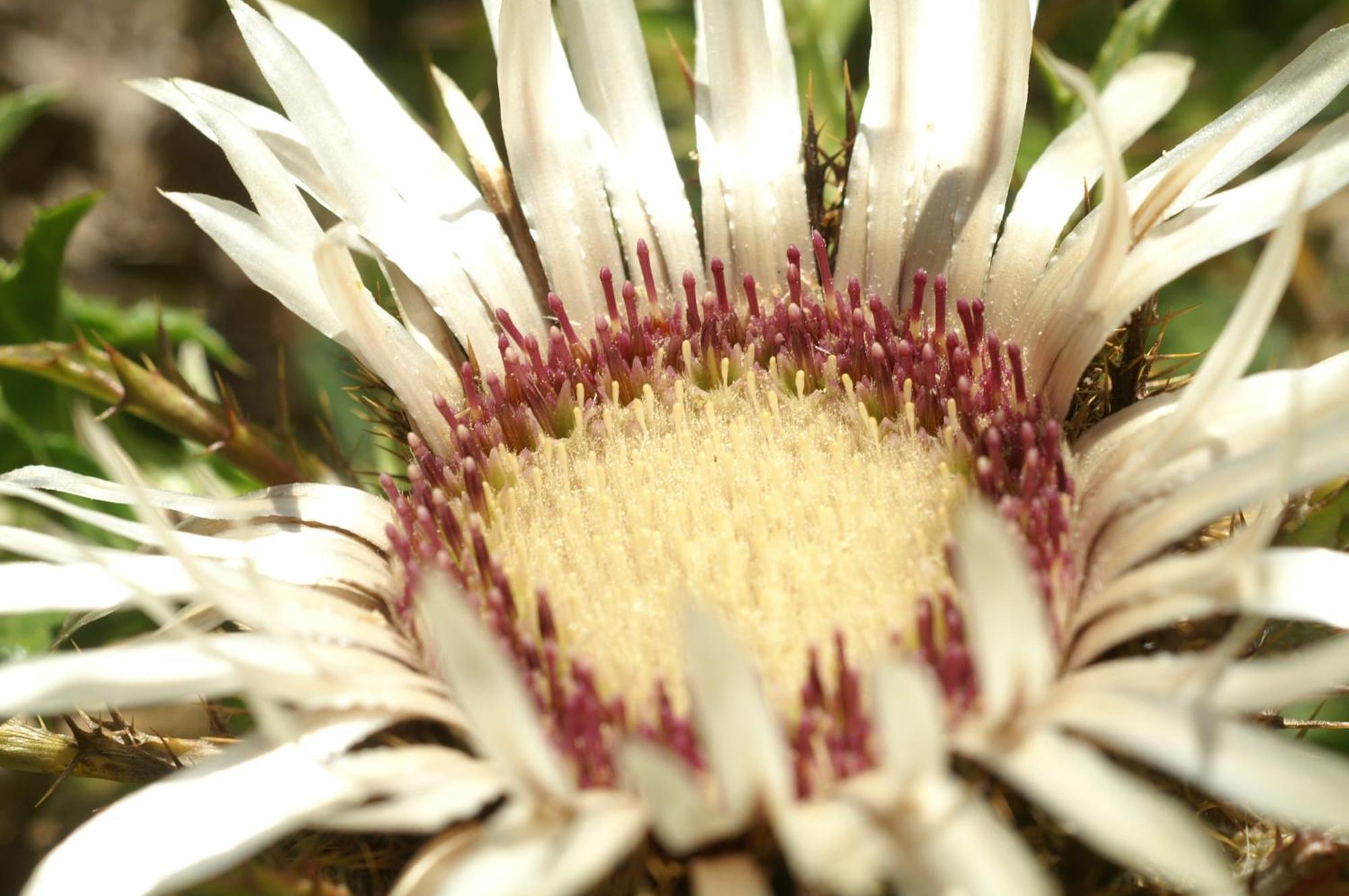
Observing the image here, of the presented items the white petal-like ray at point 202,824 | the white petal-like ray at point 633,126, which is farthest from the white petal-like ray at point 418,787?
the white petal-like ray at point 633,126

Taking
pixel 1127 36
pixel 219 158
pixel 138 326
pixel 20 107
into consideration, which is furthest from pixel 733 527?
pixel 219 158

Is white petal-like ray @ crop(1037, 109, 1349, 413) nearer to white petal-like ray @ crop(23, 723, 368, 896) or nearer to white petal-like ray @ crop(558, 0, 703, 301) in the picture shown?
white petal-like ray @ crop(558, 0, 703, 301)

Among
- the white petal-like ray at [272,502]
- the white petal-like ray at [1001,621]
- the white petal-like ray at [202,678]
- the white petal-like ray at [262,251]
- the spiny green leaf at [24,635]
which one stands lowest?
the white petal-like ray at [1001,621]

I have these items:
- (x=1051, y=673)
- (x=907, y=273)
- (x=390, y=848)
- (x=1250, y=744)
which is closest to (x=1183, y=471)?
(x=1051, y=673)

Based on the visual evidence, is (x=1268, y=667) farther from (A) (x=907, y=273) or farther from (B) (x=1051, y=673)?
(A) (x=907, y=273)

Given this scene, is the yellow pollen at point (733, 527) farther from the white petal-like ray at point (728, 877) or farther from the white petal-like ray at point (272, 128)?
the white petal-like ray at point (272, 128)

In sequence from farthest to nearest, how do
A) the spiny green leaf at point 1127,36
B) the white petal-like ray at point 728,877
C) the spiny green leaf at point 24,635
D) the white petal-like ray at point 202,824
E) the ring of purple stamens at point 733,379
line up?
the spiny green leaf at point 1127,36 → the spiny green leaf at point 24,635 → the ring of purple stamens at point 733,379 → the white petal-like ray at point 202,824 → the white petal-like ray at point 728,877

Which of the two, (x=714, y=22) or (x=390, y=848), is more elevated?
(x=714, y=22)

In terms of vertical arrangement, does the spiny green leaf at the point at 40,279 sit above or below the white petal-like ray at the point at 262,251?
above
